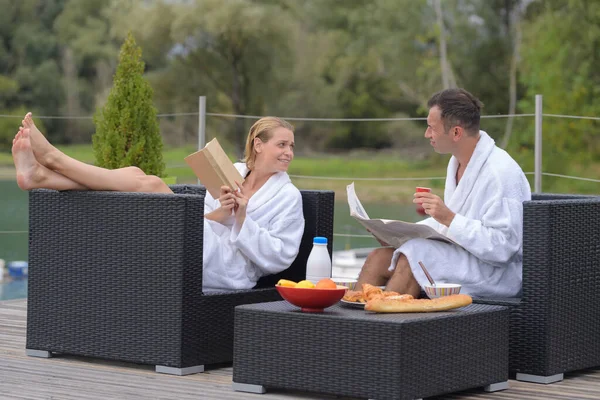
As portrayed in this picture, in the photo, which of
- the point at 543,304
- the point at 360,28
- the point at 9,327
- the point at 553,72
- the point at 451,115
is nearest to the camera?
the point at 543,304

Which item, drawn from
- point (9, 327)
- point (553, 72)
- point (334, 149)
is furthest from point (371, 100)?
point (9, 327)

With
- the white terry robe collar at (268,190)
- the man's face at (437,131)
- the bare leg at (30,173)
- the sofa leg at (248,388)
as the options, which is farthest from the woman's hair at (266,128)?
the sofa leg at (248,388)

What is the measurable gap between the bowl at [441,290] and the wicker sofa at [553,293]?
0.23m

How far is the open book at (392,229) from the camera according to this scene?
10.1ft

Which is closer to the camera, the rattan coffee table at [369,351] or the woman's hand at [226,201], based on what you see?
the rattan coffee table at [369,351]

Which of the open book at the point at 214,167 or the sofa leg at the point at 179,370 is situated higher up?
the open book at the point at 214,167

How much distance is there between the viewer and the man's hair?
321 cm

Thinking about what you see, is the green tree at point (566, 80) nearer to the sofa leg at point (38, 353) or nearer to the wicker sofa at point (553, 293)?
the wicker sofa at point (553, 293)

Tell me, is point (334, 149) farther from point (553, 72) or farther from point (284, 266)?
point (284, 266)

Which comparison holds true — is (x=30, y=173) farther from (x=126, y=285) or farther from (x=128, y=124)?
(x=128, y=124)

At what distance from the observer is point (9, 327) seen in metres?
3.94

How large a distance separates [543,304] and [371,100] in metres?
18.3

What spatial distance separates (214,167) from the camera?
325cm

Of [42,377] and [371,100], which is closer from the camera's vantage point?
[42,377]
